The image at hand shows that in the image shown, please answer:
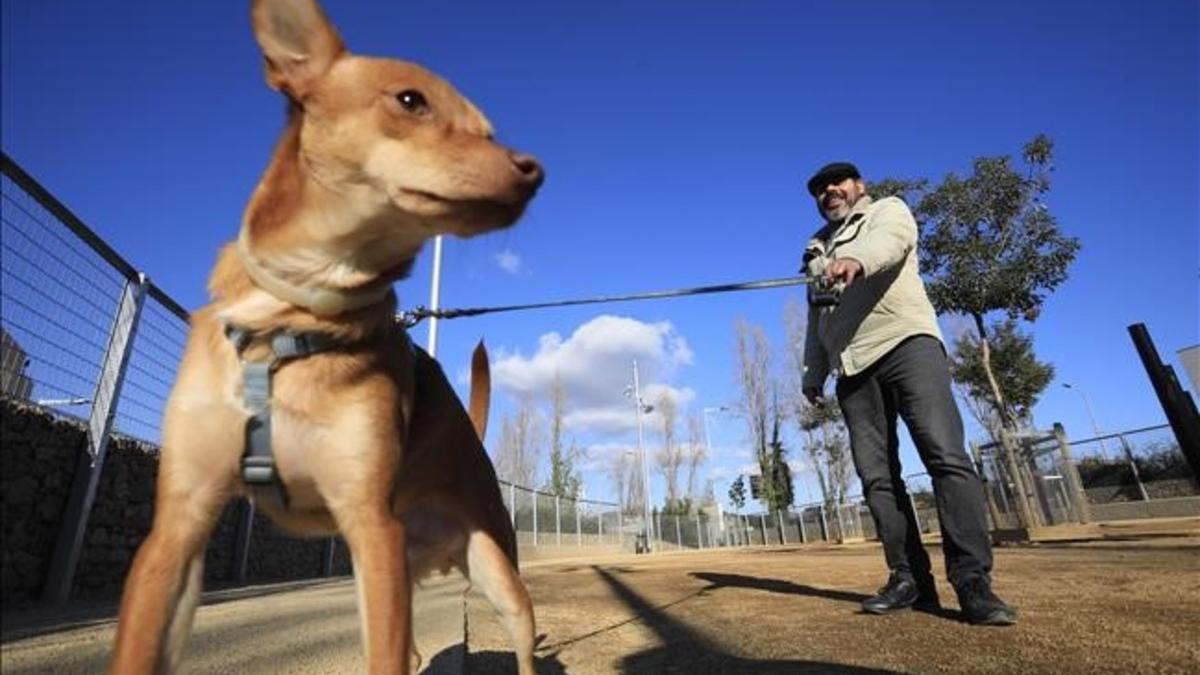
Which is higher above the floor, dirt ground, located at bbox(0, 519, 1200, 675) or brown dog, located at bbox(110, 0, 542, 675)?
brown dog, located at bbox(110, 0, 542, 675)

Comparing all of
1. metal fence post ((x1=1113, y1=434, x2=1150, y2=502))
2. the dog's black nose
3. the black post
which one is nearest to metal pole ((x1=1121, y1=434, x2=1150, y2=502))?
metal fence post ((x1=1113, y1=434, x2=1150, y2=502))

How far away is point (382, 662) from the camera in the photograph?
4.92 ft

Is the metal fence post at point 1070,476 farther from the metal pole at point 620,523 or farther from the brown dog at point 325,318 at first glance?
the metal pole at point 620,523

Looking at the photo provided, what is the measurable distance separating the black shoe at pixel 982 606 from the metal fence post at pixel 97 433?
327cm

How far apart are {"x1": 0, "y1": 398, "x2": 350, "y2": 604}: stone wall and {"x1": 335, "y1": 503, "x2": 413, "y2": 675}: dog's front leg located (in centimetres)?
43

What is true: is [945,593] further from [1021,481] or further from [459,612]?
[1021,481]

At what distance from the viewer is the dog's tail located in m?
3.00

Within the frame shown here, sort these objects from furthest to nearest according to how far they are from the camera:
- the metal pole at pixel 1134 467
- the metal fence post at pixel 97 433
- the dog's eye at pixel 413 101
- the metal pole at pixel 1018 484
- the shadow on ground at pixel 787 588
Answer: the metal pole at pixel 1134 467 → the metal pole at pixel 1018 484 → the shadow on ground at pixel 787 588 → the metal fence post at pixel 97 433 → the dog's eye at pixel 413 101

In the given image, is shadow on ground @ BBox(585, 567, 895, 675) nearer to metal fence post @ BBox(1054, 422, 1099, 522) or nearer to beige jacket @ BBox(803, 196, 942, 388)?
beige jacket @ BBox(803, 196, 942, 388)

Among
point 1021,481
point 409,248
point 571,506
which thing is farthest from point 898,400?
point 571,506

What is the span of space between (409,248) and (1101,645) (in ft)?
8.20

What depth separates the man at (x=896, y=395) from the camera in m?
3.31

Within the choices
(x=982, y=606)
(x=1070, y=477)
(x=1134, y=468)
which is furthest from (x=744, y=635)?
(x=1134, y=468)

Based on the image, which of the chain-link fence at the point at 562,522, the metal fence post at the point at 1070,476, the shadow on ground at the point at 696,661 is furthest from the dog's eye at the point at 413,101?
the chain-link fence at the point at 562,522
